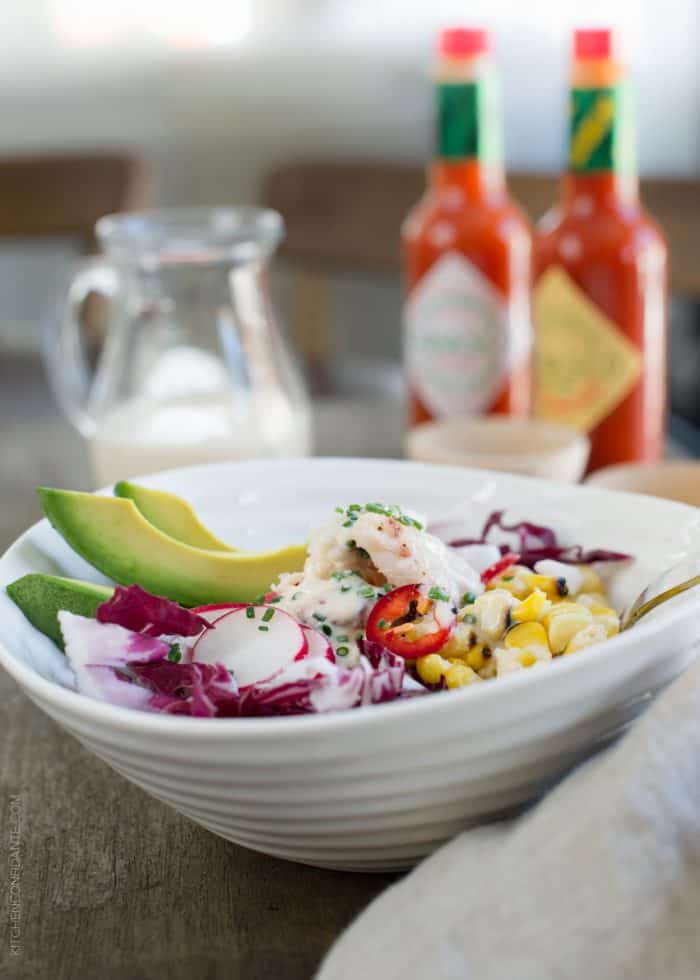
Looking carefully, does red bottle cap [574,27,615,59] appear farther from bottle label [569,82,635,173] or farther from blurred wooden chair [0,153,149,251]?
blurred wooden chair [0,153,149,251]

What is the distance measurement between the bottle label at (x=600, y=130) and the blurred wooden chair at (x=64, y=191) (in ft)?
5.55

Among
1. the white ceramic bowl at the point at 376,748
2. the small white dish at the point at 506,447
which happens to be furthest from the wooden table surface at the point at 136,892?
the small white dish at the point at 506,447

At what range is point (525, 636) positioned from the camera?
2.44 ft

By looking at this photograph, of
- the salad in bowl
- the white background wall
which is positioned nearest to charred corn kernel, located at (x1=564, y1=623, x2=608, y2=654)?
the salad in bowl

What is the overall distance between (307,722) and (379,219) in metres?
2.37

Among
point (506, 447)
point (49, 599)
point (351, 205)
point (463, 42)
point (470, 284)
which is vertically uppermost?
point (463, 42)

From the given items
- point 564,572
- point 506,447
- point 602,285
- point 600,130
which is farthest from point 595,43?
point 564,572

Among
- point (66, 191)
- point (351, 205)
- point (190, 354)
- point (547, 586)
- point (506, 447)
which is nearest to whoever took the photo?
point (547, 586)

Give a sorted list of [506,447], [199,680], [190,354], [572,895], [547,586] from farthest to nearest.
Answer: [190,354] → [506,447] → [547,586] → [199,680] → [572,895]

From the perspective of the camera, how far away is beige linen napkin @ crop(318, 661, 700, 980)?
545 millimetres

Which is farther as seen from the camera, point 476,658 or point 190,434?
point 190,434

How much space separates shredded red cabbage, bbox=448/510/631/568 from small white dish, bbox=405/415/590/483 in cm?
31

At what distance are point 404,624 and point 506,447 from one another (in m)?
0.65

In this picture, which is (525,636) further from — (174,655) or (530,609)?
(174,655)
